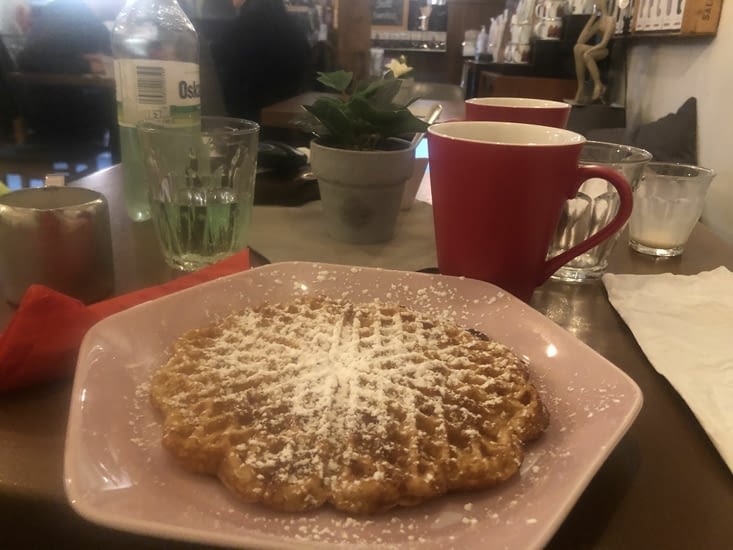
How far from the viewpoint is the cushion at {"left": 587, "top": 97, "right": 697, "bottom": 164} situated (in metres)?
2.29

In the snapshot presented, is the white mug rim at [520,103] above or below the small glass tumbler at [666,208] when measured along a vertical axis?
above

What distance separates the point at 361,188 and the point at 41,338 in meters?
0.41

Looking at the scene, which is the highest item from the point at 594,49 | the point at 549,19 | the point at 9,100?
the point at 549,19

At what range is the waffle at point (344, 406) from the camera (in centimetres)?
37

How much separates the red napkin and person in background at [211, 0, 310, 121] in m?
2.83

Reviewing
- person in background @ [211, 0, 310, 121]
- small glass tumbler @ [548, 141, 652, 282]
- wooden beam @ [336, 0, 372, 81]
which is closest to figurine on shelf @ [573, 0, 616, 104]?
wooden beam @ [336, 0, 372, 81]

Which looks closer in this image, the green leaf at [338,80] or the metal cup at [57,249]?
the metal cup at [57,249]

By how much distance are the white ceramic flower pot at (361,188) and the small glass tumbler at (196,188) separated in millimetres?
98

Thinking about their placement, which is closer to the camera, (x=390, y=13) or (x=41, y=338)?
(x=41, y=338)

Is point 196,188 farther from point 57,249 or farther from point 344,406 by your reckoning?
point 344,406

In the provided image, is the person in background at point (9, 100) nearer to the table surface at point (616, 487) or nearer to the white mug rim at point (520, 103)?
the white mug rim at point (520, 103)

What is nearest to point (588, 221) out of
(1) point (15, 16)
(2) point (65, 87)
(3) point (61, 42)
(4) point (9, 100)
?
(2) point (65, 87)

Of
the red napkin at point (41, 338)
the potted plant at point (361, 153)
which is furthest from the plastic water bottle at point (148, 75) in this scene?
the red napkin at point (41, 338)

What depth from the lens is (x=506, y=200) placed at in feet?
2.04
